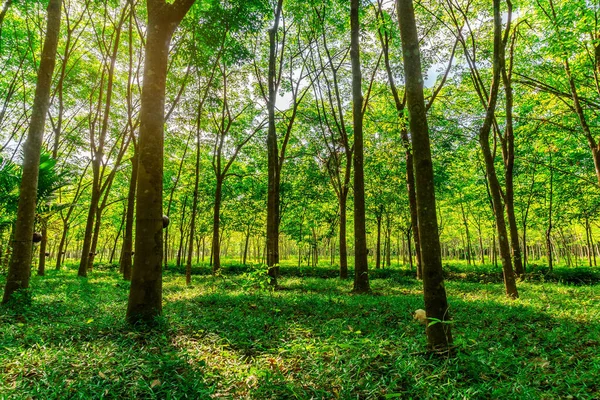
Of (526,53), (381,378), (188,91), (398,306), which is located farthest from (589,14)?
(188,91)

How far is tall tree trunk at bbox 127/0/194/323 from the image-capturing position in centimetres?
482

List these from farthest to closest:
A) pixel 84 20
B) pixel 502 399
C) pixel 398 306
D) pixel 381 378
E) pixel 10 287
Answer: pixel 84 20, pixel 398 306, pixel 10 287, pixel 381 378, pixel 502 399

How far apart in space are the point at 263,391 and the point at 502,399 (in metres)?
2.33

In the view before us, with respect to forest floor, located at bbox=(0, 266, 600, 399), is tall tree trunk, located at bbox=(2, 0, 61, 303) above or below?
above

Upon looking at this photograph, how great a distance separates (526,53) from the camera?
484 inches

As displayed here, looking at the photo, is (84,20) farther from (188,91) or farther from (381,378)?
(381,378)

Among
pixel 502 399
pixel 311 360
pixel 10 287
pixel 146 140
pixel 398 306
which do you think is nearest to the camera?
pixel 502 399

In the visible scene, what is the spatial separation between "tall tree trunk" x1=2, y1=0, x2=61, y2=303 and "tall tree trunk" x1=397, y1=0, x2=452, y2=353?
7.04m

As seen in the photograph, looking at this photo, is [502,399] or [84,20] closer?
[502,399]

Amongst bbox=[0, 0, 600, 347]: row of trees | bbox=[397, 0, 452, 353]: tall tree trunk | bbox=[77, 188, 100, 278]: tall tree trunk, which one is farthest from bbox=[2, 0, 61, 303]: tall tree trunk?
bbox=[77, 188, 100, 278]: tall tree trunk

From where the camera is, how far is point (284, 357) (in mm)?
3857

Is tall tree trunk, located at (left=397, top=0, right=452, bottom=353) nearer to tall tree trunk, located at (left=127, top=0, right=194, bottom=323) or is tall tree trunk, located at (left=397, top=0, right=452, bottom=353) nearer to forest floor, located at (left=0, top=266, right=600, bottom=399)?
forest floor, located at (left=0, top=266, right=600, bottom=399)

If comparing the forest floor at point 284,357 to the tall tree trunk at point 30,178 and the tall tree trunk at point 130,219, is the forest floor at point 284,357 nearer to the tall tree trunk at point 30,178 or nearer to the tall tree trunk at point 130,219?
the tall tree trunk at point 30,178

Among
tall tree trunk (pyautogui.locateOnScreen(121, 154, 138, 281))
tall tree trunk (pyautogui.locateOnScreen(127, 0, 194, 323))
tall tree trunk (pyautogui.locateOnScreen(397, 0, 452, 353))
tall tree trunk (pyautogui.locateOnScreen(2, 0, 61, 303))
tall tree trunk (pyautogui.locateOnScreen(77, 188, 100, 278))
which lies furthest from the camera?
tall tree trunk (pyautogui.locateOnScreen(77, 188, 100, 278))
